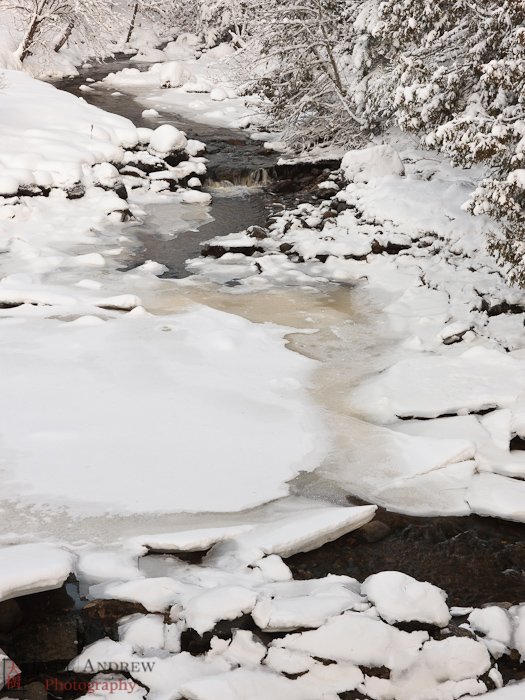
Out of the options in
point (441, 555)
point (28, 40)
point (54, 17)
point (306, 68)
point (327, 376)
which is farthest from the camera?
point (28, 40)

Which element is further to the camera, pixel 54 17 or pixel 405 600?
pixel 54 17

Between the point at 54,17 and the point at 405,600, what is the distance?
2371cm

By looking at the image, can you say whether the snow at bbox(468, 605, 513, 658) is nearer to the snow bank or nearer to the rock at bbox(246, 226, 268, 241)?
the rock at bbox(246, 226, 268, 241)

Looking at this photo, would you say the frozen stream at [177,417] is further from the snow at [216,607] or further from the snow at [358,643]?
the snow at [358,643]

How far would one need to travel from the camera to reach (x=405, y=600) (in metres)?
3.61

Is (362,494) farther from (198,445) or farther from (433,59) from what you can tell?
(433,59)

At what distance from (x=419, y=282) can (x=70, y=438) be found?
6568 mm

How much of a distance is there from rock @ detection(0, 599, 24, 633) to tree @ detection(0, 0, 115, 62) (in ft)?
74.3

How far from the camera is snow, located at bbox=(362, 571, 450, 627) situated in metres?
3.52

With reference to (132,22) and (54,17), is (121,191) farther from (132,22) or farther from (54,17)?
(132,22)

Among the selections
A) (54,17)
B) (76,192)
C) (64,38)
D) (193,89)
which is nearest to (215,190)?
(76,192)

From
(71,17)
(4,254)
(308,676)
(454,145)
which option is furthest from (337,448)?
(71,17)

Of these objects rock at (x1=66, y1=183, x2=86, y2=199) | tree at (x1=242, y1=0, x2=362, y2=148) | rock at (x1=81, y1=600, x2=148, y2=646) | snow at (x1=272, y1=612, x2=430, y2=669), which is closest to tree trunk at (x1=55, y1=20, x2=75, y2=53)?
tree at (x1=242, y1=0, x2=362, y2=148)

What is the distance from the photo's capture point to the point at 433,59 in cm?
1055
